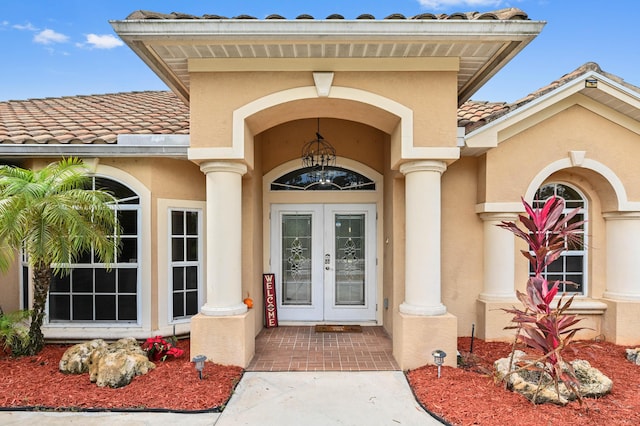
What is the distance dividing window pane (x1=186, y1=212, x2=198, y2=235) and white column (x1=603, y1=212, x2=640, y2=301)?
25.2 ft

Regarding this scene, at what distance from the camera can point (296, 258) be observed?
26.0 ft

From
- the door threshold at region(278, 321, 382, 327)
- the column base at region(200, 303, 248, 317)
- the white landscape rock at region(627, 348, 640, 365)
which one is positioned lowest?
the door threshold at region(278, 321, 382, 327)

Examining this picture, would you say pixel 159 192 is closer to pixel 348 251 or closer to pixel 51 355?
pixel 51 355

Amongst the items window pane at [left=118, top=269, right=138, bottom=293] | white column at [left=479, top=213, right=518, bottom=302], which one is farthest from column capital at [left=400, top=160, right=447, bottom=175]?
window pane at [left=118, top=269, right=138, bottom=293]

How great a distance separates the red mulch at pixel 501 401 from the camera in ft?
12.7

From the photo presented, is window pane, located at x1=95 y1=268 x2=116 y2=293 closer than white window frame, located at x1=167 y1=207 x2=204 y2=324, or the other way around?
window pane, located at x1=95 y1=268 x2=116 y2=293

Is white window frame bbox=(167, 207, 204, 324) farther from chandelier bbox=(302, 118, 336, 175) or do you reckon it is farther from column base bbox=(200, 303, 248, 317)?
chandelier bbox=(302, 118, 336, 175)

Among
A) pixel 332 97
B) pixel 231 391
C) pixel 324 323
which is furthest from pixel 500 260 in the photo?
pixel 231 391

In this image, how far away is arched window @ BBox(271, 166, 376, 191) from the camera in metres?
7.85

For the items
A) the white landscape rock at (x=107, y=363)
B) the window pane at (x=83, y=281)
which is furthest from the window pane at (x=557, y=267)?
the window pane at (x=83, y=281)

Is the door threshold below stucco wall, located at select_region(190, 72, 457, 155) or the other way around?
below

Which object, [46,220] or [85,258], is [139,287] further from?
[46,220]

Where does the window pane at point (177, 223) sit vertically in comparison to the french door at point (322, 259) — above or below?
above

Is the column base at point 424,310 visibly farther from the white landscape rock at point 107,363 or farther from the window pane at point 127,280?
the window pane at point 127,280
